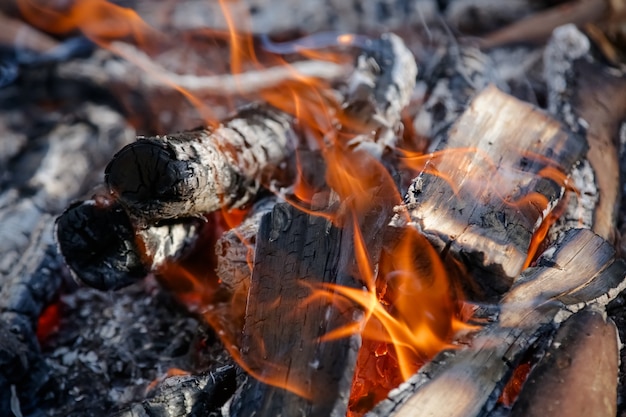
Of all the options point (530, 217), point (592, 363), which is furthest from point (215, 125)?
point (592, 363)

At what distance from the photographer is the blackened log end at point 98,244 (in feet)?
5.98

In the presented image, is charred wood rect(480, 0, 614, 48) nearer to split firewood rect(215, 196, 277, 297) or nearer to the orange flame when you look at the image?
the orange flame

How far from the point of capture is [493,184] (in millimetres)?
1792

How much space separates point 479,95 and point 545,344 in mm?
988

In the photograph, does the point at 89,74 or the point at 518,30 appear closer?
the point at 89,74

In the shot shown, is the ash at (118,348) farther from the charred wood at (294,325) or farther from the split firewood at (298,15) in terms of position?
the split firewood at (298,15)

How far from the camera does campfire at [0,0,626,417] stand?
4.83 feet

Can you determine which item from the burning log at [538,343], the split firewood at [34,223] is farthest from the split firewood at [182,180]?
the burning log at [538,343]

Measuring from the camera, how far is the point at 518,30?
3.26 meters

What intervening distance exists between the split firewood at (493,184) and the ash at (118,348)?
0.88 m

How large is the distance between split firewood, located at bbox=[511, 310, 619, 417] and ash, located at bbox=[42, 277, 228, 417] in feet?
3.24

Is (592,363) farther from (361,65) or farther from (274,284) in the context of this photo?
(361,65)

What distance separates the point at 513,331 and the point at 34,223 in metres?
1.88

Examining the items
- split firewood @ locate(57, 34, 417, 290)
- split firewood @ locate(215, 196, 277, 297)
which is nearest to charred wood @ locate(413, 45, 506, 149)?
split firewood @ locate(57, 34, 417, 290)
